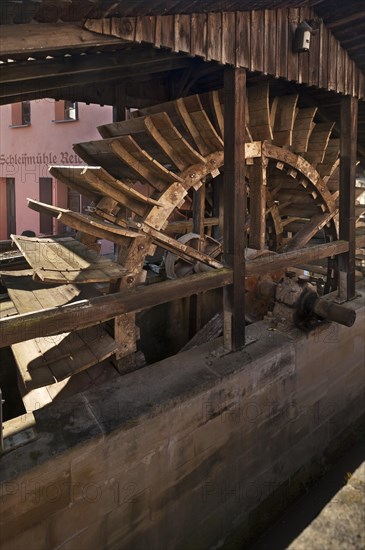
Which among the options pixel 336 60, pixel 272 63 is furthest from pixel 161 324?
pixel 336 60

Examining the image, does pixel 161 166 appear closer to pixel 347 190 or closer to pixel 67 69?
pixel 67 69

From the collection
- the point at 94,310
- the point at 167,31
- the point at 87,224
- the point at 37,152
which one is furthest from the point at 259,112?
the point at 37,152

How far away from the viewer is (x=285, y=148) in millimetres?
5184

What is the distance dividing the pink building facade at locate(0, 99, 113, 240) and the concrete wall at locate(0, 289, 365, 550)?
8864mm

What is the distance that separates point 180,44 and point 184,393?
2583mm

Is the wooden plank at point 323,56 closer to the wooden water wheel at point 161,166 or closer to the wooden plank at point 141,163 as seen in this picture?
the wooden water wheel at point 161,166

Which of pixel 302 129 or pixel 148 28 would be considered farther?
pixel 302 129

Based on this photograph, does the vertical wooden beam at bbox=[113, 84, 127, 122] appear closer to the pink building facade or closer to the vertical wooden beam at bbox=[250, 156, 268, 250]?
the vertical wooden beam at bbox=[250, 156, 268, 250]

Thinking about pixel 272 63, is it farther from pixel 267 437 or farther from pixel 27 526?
pixel 27 526

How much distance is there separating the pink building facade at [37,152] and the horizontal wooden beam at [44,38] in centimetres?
897

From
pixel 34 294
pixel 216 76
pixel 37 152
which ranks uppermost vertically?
pixel 37 152

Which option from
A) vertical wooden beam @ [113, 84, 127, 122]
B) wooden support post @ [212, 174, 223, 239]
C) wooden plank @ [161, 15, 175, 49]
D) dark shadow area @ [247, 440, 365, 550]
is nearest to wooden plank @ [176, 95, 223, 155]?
wooden plank @ [161, 15, 175, 49]

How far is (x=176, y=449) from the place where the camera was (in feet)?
11.1

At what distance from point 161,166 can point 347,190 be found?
2.57 meters
